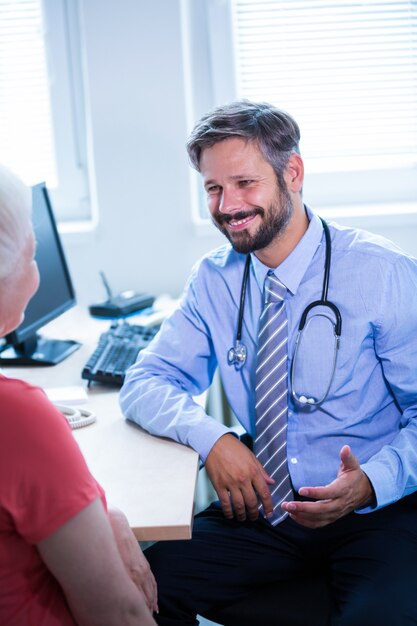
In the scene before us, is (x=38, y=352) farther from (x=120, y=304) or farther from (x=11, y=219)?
(x=11, y=219)

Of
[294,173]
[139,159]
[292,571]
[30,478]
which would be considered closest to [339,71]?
[139,159]

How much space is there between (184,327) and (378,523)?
0.62 metres

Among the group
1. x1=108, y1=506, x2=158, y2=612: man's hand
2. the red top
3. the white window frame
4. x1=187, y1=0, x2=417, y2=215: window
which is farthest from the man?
the white window frame

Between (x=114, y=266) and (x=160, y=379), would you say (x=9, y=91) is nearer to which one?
(x=114, y=266)

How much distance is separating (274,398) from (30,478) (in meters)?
0.81

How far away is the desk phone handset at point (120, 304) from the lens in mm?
2529

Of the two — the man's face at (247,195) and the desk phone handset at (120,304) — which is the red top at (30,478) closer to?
the man's face at (247,195)

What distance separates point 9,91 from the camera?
286 cm

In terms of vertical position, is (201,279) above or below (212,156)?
below

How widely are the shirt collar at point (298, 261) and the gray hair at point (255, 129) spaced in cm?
14

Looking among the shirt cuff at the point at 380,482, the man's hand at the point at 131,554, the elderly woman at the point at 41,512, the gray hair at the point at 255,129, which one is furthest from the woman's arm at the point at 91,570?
the gray hair at the point at 255,129

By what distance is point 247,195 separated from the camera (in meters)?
1.76

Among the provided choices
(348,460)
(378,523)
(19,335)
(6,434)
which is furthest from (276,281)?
(6,434)

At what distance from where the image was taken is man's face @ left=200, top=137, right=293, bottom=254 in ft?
5.69
